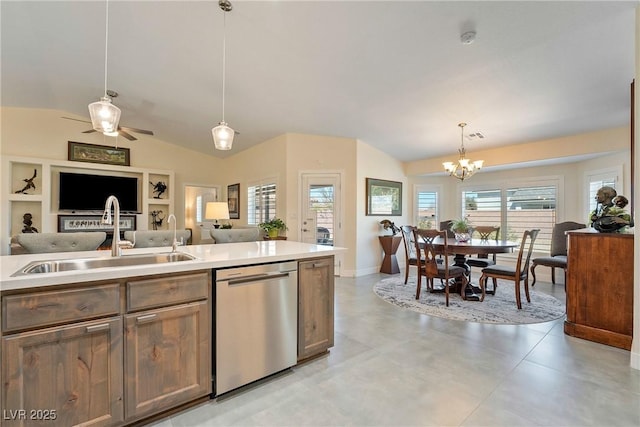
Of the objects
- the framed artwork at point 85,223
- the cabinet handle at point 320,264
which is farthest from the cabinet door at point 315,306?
the framed artwork at point 85,223

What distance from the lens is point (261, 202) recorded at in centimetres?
632

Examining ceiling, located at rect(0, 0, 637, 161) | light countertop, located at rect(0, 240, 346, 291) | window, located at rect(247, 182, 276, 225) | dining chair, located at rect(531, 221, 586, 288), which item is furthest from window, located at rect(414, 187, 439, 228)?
light countertop, located at rect(0, 240, 346, 291)

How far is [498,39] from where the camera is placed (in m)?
2.60

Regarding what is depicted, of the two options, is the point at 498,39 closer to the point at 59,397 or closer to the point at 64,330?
the point at 64,330

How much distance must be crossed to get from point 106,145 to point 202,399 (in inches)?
275

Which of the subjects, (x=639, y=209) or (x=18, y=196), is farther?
(x=18, y=196)

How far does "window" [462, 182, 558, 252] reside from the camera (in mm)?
5359

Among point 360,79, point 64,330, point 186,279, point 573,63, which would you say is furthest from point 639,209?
point 64,330

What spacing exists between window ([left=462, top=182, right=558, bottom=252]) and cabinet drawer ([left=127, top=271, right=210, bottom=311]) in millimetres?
6234

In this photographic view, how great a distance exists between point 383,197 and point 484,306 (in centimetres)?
295

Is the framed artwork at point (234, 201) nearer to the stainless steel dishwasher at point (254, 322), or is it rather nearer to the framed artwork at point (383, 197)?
the framed artwork at point (383, 197)

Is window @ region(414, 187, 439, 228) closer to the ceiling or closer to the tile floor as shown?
the ceiling

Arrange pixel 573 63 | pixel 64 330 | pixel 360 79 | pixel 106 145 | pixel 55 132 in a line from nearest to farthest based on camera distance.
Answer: pixel 64 330
pixel 573 63
pixel 360 79
pixel 55 132
pixel 106 145

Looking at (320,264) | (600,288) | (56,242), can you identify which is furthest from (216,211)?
(600,288)
